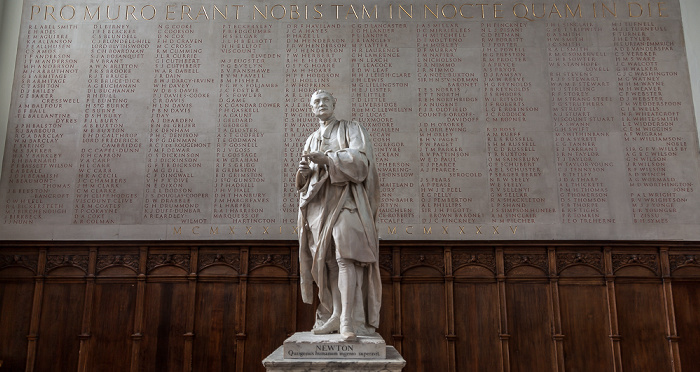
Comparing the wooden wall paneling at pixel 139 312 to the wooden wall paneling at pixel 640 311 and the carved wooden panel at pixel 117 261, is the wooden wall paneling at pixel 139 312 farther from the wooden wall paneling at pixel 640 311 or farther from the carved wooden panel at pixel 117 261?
the wooden wall paneling at pixel 640 311

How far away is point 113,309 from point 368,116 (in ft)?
16.6

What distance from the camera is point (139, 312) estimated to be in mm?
8516

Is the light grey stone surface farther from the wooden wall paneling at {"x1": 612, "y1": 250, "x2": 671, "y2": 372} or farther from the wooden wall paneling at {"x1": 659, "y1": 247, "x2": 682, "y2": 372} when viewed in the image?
the wooden wall paneling at {"x1": 659, "y1": 247, "x2": 682, "y2": 372}

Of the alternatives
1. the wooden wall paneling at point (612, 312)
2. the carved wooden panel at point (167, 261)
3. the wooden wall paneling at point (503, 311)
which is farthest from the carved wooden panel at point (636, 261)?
the carved wooden panel at point (167, 261)

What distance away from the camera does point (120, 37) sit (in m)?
9.70

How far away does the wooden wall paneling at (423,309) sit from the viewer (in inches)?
329

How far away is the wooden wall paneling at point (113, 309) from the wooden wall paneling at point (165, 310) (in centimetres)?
24

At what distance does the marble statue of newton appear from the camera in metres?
5.18

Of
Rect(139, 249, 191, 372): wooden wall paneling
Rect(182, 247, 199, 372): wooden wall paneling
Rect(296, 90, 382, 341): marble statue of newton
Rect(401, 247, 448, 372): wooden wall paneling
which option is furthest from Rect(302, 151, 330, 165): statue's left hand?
Rect(139, 249, 191, 372): wooden wall paneling

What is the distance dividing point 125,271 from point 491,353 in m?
5.75

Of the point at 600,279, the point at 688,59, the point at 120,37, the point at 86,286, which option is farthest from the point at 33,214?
the point at 688,59

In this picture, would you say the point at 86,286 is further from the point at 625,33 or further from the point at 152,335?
the point at 625,33

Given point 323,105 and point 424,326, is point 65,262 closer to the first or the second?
point 323,105

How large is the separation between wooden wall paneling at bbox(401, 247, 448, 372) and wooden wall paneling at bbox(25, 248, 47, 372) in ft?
18.2
